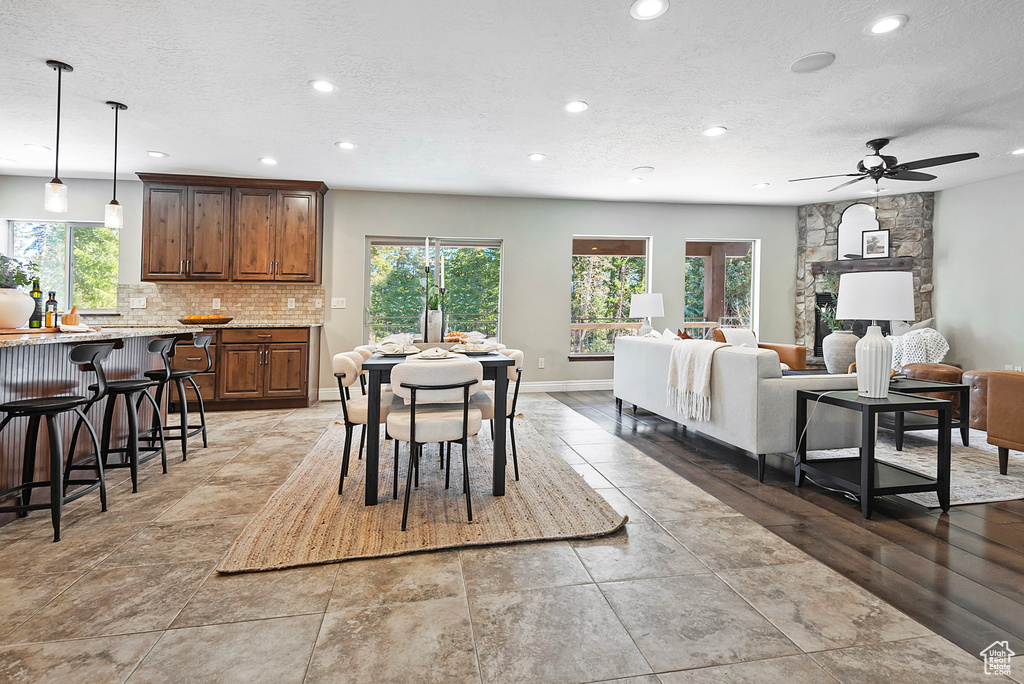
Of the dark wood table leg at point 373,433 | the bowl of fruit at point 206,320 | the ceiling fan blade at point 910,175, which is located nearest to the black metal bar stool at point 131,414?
the dark wood table leg at point 373,433

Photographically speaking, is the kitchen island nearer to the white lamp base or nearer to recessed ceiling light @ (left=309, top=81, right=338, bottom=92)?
recessed ceiling light @ (left=309, top=81, right=338, bottom=92)

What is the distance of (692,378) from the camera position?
391 centimetres

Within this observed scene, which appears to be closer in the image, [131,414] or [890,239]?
[131,414]

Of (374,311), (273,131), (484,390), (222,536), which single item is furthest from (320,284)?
(222,536)

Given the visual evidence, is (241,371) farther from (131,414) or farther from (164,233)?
(131,414)

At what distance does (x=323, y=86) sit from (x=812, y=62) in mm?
2998

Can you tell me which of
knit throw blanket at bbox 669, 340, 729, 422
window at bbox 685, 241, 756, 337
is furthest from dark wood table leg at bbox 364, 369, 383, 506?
window at bbox 685, 241, 756, 337

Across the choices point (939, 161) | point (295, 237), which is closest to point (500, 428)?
point (939, 161)

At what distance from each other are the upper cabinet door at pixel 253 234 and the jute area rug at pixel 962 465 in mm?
5701

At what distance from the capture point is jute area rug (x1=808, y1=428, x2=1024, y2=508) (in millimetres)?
2973

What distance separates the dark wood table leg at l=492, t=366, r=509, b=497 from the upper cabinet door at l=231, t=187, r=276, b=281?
4.14 meters

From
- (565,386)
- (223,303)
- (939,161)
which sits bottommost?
(565,386)

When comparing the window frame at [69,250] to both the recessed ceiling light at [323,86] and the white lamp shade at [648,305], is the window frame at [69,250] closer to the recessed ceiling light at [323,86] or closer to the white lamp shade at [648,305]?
the recessed ceiling light at [323,86]

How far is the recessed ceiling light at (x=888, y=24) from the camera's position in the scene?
2544mm
